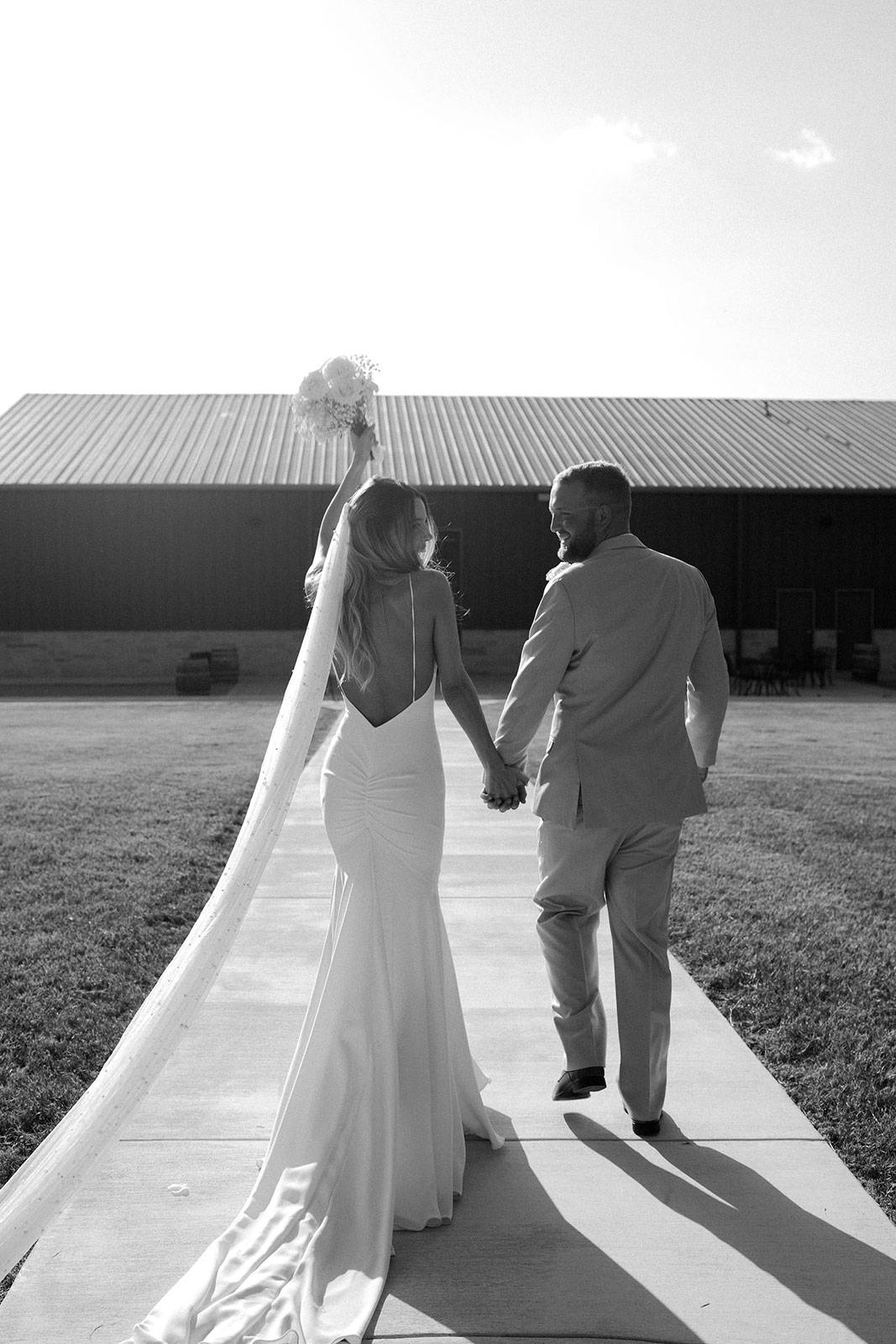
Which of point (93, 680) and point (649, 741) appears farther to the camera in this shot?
point (93, 680)

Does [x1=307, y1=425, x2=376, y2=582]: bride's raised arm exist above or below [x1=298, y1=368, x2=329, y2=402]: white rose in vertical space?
below

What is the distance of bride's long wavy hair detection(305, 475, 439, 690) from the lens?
3426mm

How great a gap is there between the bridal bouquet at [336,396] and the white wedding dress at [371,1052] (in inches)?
38.7

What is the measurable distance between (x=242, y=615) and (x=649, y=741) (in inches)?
934

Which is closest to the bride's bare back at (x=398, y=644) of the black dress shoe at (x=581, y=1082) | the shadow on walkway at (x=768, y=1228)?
the black dress shoe at (x=581, y=1082)

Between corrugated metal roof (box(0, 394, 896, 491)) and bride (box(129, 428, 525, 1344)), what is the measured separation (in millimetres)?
23134

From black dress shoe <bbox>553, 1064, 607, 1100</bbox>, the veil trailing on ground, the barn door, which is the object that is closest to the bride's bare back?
the veil trailing on ground

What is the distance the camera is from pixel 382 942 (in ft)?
11.4

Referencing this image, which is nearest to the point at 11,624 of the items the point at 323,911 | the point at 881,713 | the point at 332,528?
the point at 881,713

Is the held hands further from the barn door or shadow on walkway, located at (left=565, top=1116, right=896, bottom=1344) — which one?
the barn door

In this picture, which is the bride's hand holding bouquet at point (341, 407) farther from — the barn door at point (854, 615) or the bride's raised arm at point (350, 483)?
the barn door at point (854, 615)

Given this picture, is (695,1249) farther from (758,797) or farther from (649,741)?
(758,797)

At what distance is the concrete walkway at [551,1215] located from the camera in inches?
116

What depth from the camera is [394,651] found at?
11.4ft
